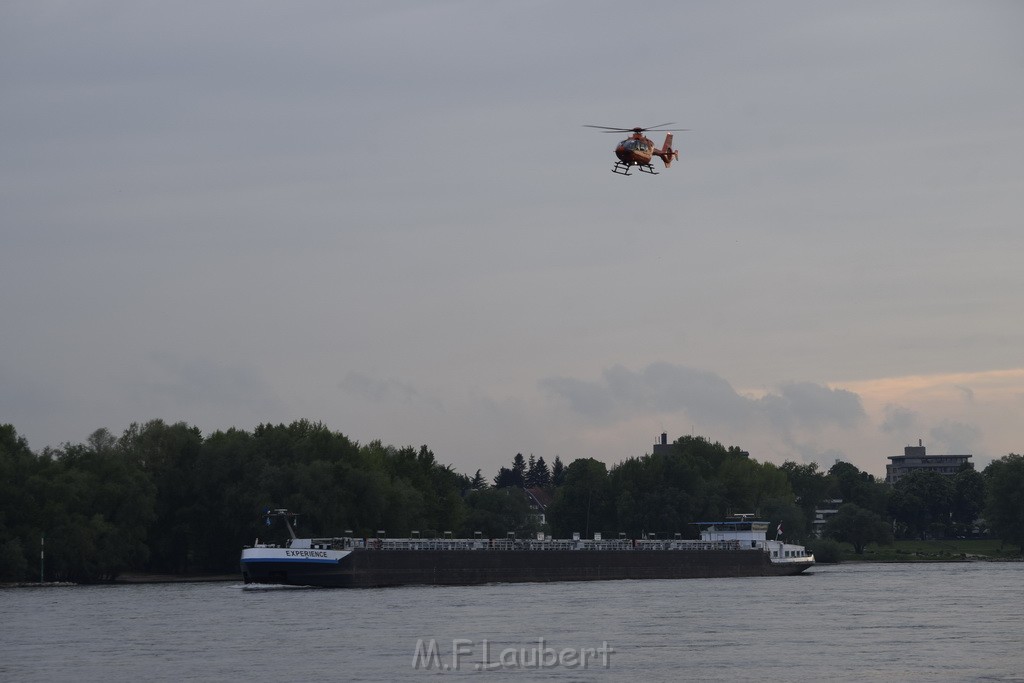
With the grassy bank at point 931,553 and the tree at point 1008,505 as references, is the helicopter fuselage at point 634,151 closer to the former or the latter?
the grassy bank at point 931,553

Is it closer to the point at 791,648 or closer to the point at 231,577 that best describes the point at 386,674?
the point at 791,648

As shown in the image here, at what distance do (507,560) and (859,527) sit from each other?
7636 cm

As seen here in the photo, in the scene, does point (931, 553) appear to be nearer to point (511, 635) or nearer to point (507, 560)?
point (507, 560)

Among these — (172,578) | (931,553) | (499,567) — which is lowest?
(172,578)

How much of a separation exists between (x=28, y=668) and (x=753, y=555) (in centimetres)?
8703

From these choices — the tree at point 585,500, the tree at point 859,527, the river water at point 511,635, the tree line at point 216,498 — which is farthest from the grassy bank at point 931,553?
the river water at point 511,635

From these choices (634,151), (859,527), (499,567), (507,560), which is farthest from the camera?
(859,527)

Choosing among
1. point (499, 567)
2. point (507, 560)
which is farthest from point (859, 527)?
point (499, 567)

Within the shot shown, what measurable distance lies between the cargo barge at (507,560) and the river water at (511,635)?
8.56 ft

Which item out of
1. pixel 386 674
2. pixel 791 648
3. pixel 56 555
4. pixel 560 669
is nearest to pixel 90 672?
pixel 386 674

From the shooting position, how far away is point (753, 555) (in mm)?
125312

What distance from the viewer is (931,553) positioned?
592 ft

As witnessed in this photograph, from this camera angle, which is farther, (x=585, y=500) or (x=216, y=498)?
(x=585, y=500)

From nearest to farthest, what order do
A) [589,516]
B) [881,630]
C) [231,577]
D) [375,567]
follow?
[881,630]
[375,567]
[231,577]
[589,516]
